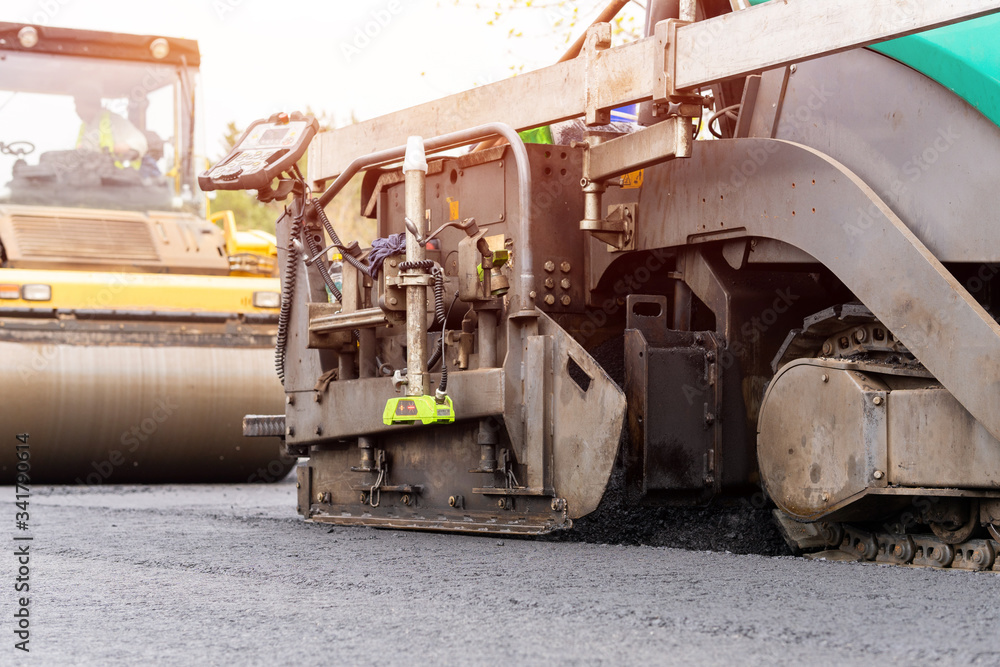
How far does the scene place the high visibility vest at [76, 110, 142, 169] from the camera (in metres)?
9.85

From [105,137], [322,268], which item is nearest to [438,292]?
[322,268]

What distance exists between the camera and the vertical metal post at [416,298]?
493 cm

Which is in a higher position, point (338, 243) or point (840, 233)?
point (338, 243)

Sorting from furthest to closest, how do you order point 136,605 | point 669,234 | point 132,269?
point 132,269
point 669,234
point 136,605

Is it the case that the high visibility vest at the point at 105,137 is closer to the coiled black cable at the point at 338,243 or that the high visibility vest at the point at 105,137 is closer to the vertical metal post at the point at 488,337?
the coiled black cable at the point at 338,243

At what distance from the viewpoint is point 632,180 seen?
5.06 metres

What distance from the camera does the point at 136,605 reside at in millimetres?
3463

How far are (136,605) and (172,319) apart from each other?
547 cm

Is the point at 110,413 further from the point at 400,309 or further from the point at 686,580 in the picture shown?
the point at 686,580

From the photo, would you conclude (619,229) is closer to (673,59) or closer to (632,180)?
(632,180)

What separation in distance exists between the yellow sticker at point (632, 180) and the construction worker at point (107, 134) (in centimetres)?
594

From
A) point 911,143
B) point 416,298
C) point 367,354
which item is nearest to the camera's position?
point 911,143

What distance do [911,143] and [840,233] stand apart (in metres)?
0.35

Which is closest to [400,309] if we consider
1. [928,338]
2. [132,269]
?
[928,338]
